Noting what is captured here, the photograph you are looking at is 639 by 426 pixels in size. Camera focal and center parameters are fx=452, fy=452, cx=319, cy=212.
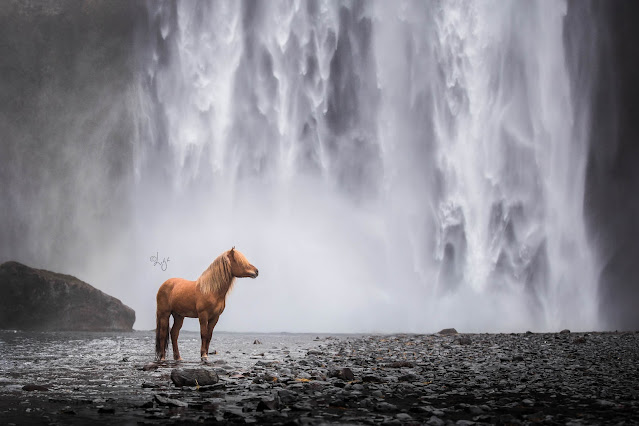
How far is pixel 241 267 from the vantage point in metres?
14.4

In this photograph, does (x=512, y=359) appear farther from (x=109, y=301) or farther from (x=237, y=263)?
(x=109, y=301)

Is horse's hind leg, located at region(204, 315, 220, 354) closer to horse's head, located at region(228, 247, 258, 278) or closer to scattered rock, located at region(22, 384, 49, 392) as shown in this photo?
horse's head, located at region(228, 247, 258, 278)

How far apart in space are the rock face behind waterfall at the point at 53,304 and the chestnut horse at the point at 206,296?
13086cm

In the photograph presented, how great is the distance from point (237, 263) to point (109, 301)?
484ft

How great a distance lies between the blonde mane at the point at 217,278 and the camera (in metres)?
14.3

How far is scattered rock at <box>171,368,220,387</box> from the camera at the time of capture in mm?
8273

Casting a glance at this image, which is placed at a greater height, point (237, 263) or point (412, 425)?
point (237, 263)

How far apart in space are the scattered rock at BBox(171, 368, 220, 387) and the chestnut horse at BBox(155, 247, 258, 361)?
226 inches

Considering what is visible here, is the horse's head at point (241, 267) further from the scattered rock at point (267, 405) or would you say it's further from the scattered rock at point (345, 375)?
the scattered rock at point (267, 405)

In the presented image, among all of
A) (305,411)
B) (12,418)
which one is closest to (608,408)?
(305,411)

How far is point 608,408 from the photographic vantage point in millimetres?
5824

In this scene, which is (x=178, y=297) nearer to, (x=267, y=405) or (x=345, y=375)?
(x=345, y=375)

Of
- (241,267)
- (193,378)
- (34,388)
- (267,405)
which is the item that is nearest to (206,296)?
(241,267)

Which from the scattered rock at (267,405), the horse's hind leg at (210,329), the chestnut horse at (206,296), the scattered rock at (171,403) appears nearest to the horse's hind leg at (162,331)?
the chestnut horse at (206,296)
